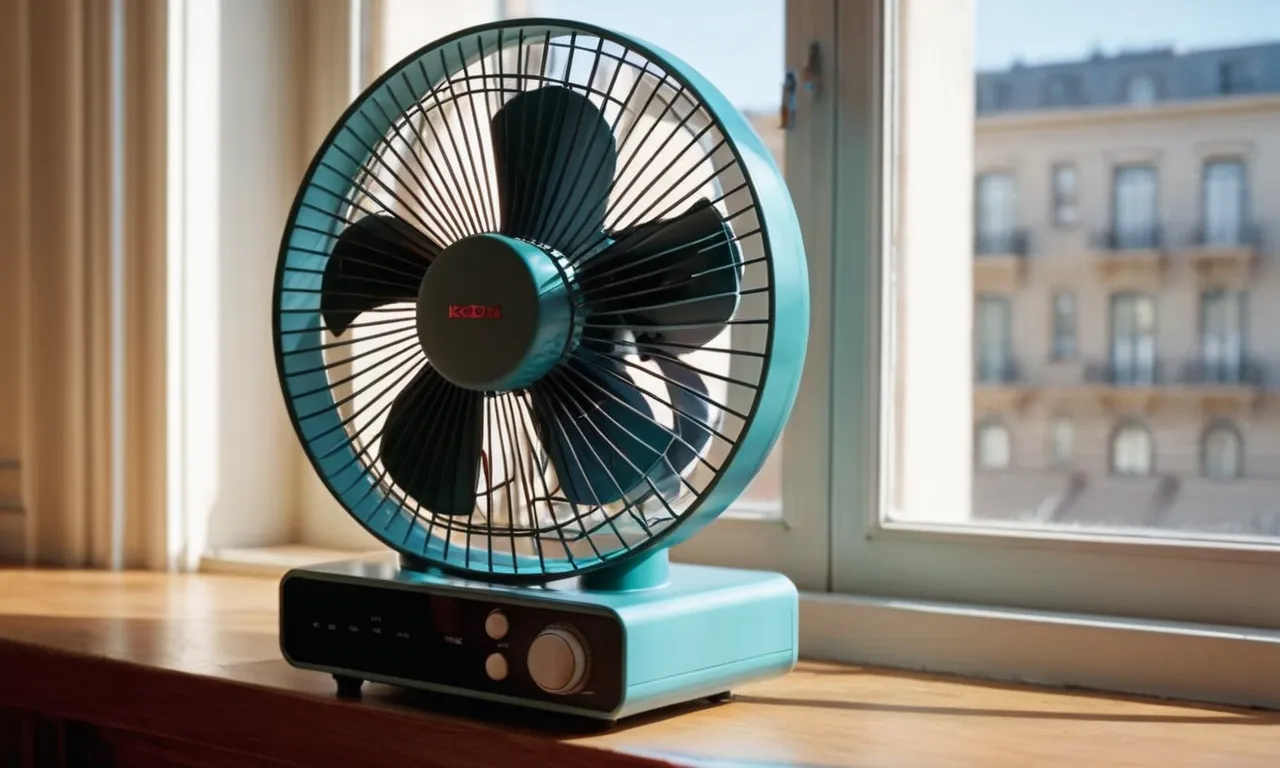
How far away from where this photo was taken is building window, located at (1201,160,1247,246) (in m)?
1.24

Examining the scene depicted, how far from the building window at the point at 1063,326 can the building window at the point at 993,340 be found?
43mm

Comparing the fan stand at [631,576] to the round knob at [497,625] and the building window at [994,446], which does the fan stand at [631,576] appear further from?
the building window at [994,446]

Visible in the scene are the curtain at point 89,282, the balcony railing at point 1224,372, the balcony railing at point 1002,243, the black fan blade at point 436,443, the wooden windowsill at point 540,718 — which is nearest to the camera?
the wooden windowsill at point 540,718

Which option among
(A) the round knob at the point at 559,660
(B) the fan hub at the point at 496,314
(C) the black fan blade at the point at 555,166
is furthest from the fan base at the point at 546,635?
(C) the black fan blade at the point at 555,166

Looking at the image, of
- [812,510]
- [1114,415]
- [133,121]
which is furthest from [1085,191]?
[133,121]

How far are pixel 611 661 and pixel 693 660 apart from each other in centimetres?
8

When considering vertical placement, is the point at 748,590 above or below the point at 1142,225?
below

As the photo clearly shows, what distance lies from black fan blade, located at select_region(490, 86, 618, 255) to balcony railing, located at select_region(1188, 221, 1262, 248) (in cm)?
54

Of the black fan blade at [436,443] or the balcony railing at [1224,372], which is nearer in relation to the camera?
the black fan blade at [436,443]

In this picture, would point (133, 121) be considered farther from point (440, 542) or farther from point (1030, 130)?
point (1030, 130)

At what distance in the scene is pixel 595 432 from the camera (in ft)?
3.50

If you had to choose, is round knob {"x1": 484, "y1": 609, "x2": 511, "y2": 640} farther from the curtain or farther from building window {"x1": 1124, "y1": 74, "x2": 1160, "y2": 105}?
the curtain

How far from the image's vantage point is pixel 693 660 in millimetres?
1036

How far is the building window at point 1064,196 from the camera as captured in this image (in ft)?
4.32
